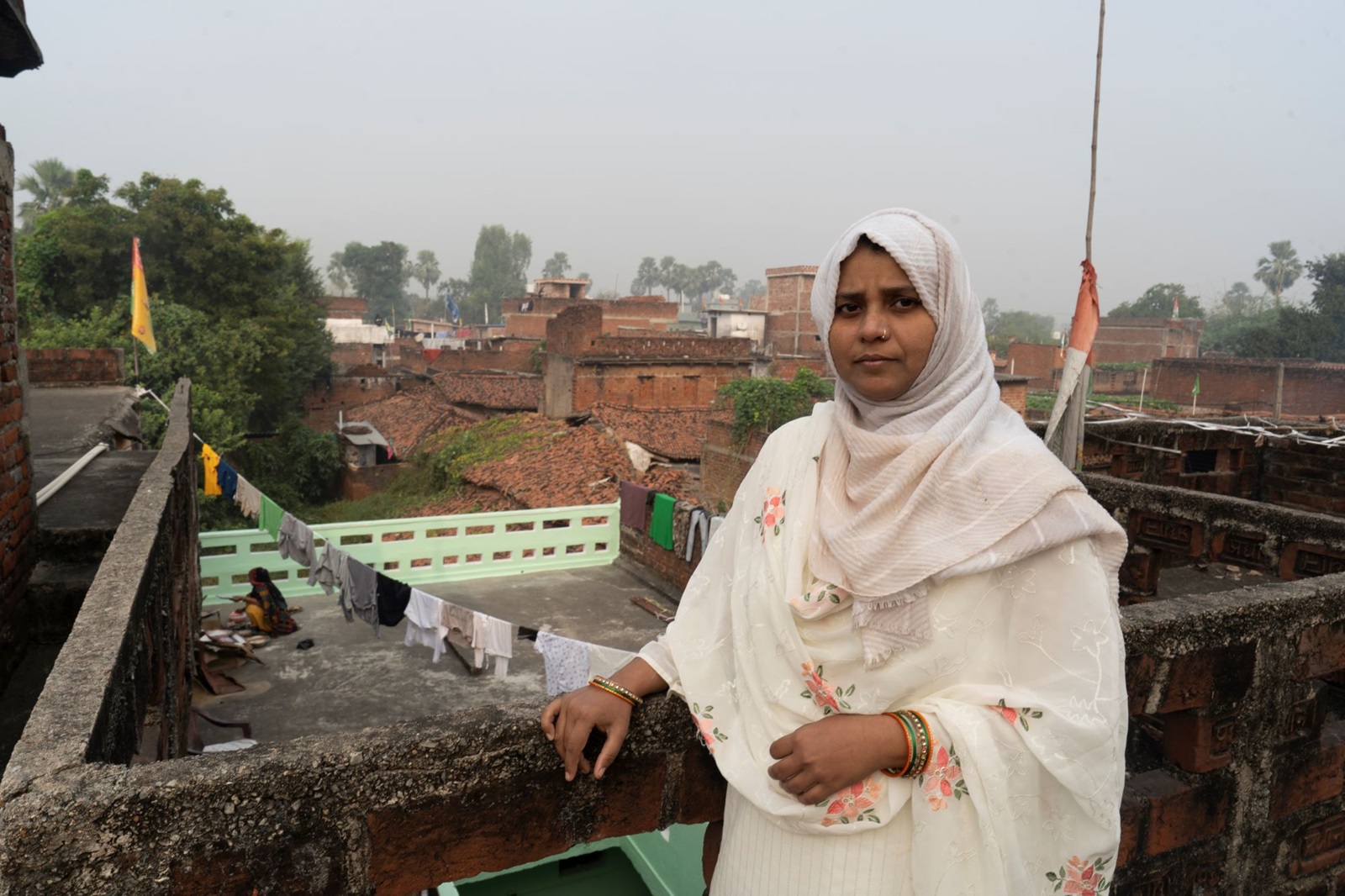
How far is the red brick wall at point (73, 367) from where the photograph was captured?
970cm

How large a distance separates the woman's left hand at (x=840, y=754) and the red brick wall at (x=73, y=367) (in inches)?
429

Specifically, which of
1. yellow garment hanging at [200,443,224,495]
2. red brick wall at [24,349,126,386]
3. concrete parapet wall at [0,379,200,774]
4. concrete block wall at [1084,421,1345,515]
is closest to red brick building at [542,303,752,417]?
yellow garment hanging at [200,443,224,495]

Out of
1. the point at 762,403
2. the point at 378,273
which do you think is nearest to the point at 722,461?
the point at 762,403

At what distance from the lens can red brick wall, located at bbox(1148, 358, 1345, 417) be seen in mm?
28547

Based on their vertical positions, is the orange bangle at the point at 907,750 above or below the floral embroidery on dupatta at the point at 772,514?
below

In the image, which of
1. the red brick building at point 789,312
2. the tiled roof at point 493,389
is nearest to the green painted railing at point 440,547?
the tiled roof at point 493,389

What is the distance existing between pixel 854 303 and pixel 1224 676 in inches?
59.7

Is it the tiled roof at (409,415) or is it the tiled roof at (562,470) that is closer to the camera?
the tiled roof at (562,470)

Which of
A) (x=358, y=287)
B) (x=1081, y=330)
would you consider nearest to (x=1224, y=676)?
(x=1081, y=330)

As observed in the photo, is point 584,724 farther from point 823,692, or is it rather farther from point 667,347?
point 667,347

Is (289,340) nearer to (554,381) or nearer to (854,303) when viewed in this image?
(554,381)

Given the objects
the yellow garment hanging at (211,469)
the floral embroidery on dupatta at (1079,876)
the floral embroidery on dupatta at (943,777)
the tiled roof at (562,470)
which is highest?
the floral embroidery on dupatta at (943,777)

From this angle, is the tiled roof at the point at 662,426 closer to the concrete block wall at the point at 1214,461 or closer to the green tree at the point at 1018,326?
the concrete block wall at the point at 1214,461

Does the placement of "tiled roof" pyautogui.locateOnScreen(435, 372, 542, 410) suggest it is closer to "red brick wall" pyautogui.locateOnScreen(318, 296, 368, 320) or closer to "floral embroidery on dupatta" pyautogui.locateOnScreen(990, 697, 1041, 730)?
"red brick wall" pyautogui.locateOnScreen(318, 296, 368, 320)
